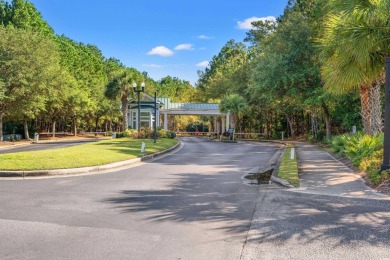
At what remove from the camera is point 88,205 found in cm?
725

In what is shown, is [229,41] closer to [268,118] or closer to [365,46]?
[268,118]

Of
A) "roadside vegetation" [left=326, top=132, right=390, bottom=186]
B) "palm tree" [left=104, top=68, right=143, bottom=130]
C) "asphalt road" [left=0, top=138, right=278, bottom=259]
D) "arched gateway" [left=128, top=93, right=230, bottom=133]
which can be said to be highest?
"palm tree" [left=104, top=68, right=143, bottom=130]

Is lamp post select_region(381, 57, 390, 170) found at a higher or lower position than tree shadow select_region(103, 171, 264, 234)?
higher

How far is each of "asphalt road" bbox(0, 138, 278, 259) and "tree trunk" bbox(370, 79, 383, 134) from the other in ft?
25.3

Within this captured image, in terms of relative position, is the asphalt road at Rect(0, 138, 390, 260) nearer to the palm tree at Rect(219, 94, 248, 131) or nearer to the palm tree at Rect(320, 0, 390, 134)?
the palm tree at Rect(320, 0, 390, 134)

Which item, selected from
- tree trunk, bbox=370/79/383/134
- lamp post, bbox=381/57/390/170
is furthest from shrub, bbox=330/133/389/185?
tree trunk, bbox=370/79/383/134

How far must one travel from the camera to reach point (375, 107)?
573 inches

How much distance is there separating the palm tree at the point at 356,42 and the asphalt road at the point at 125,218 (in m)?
5.07

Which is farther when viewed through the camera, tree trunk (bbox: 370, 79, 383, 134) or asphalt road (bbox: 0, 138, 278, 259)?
tree trunk (bbox: 370, 79, 383, 134)

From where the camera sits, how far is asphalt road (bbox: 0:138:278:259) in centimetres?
473

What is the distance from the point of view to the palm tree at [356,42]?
1022 centimetres

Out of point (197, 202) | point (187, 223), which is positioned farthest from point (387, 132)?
point (187, 223)

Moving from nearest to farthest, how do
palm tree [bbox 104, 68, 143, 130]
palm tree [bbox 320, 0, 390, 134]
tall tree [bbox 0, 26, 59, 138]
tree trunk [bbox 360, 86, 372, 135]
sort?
palm tree [bbox 320, 0, 390, 134] → tree trunk [bbox 360, 86, 372, 135] → tall tree [bbox 0, 26, 59, 138] → palm tree [bbox 104, 68, 143, 130]

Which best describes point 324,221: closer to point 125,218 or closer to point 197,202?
point 197,202
